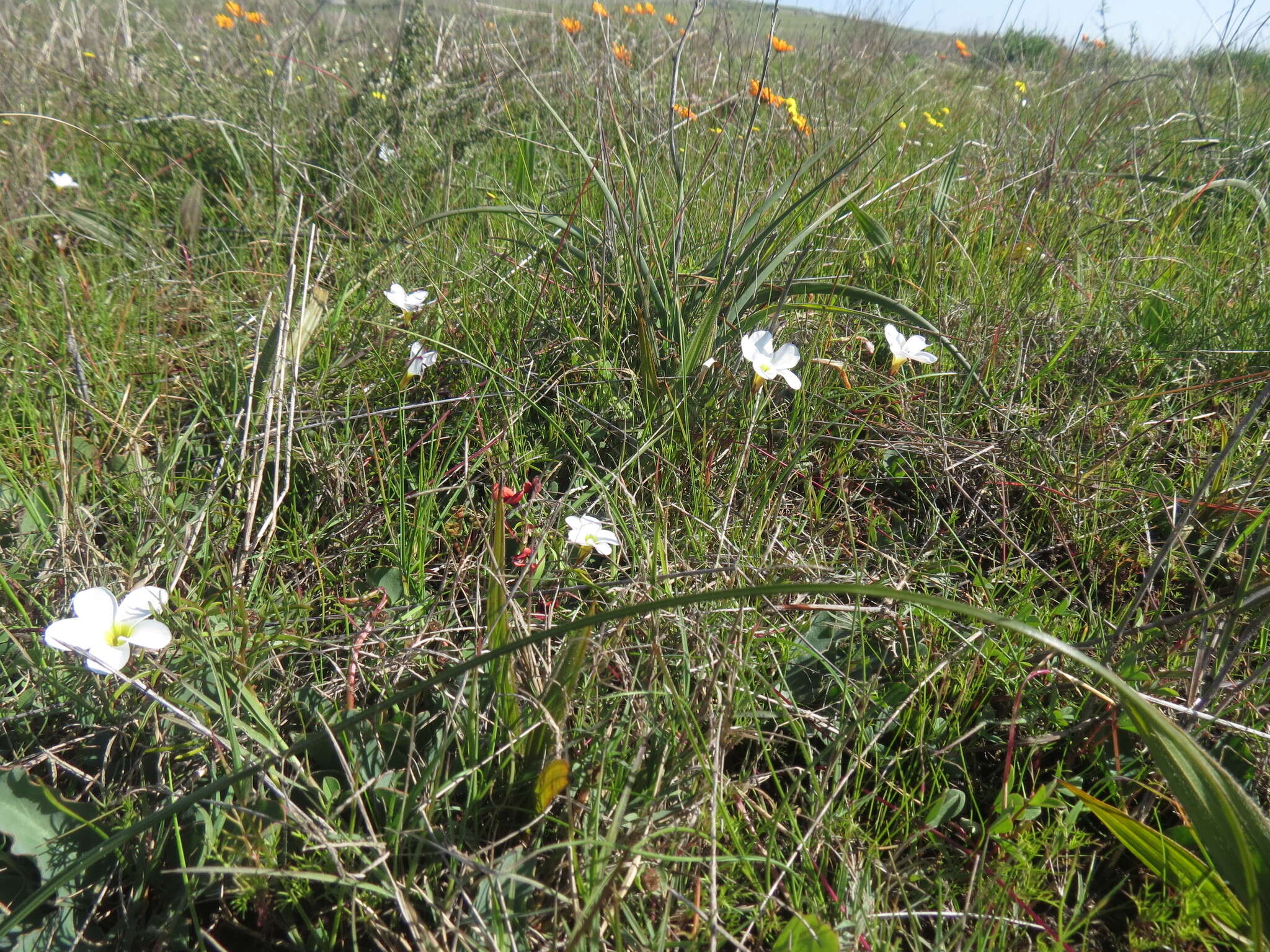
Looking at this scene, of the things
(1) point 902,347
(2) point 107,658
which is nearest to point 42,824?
(2) point 107,658

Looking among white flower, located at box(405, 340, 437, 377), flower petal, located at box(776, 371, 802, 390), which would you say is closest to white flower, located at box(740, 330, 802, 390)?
flower petal, located at box(776, 371, 802, 390)

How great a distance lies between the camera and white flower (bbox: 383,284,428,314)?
169 cm

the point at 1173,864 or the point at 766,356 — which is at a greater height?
the point at 766,356

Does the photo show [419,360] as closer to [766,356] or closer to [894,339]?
[766,356]

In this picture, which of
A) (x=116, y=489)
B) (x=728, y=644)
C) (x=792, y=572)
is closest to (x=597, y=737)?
(x=728, y=644)

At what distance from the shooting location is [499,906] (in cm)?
85

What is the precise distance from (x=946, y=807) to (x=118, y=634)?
110 centimetres

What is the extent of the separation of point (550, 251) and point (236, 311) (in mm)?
774

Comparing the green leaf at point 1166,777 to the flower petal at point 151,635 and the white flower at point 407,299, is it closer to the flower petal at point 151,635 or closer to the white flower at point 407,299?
the flower petal at point 151,635

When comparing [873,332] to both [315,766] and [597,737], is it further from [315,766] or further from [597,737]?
[315,766]

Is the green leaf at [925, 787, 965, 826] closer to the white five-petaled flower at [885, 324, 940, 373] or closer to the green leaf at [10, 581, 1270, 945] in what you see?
the green leaf at [10, 581, 1270, 945]

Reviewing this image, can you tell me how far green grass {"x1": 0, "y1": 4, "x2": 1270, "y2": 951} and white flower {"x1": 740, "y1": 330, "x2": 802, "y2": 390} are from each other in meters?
0.07

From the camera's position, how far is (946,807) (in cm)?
102

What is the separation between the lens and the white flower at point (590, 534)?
1.22 metres
